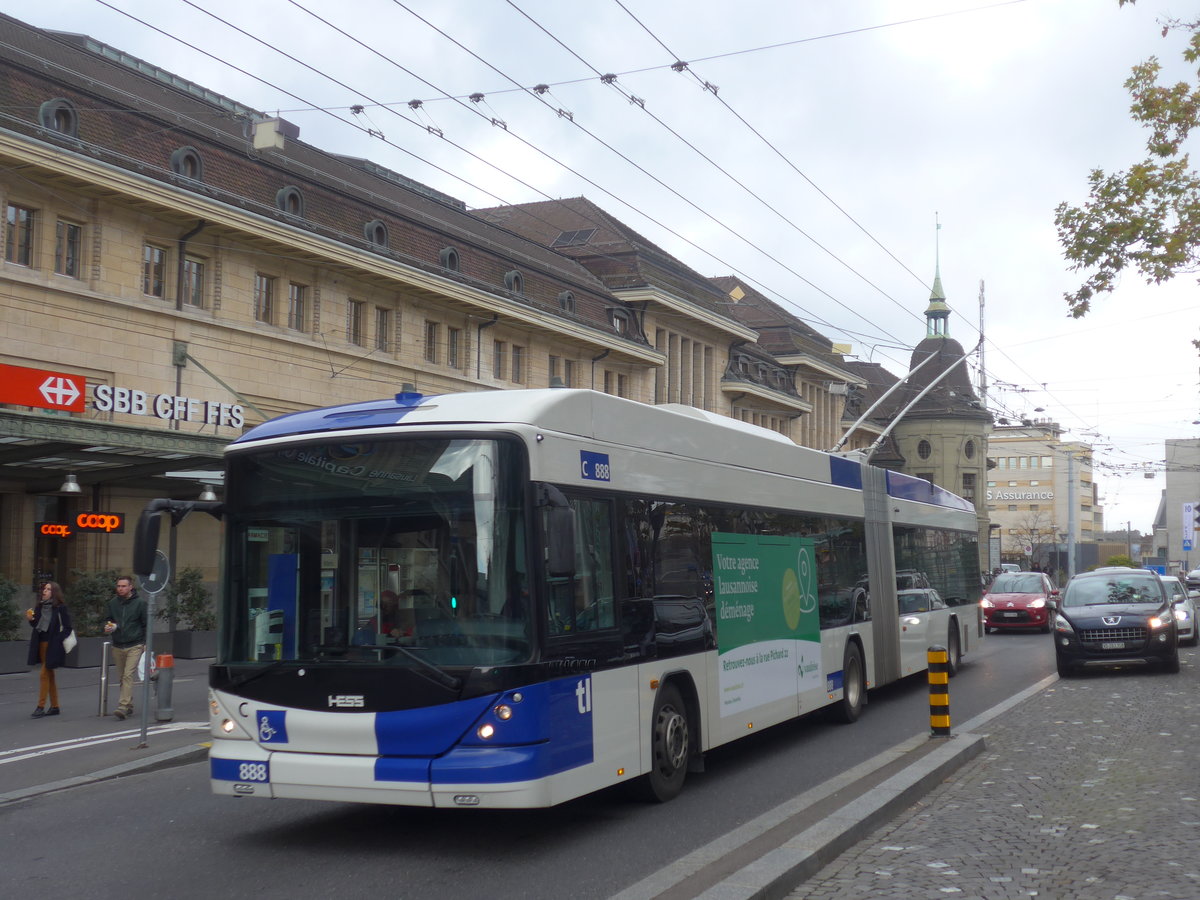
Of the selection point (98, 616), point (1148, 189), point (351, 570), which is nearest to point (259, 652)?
point (351, 570)

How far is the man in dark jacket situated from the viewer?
15.4 m

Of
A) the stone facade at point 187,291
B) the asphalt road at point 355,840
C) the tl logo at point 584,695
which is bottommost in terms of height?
the asphalt road at point 355,840

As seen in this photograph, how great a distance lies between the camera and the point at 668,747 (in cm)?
959

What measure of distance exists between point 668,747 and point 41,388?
710 inches

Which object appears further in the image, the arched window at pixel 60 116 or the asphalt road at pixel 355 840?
the arched window at pixel 60 116

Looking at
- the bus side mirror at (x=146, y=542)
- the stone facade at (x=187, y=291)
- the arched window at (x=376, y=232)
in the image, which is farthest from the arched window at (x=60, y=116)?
the bus side mirror at (x=146, y=542)

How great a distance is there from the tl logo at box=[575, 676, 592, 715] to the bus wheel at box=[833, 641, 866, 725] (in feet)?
21.2

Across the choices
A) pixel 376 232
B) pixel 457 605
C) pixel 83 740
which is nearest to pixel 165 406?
A: pixel 376 232

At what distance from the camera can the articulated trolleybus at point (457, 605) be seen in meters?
7.70

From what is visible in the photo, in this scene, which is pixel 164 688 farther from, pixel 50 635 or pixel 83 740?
pixel 50 635

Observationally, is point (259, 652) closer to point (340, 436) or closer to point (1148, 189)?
point (340, 436)

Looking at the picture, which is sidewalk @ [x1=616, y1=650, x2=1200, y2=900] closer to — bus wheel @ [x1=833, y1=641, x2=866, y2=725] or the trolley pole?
the trolley pole

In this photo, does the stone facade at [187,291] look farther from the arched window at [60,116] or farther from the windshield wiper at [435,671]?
the windshield wiper at [435,671]

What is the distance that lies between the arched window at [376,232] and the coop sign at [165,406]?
6.78 metres
